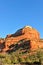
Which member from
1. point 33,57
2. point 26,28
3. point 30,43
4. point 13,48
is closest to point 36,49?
point 30,43

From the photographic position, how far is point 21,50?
68.6m

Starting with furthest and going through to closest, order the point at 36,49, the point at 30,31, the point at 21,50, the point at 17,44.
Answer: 1. the point at 30,31
2. the point at 17,44
3. the point at 21,50
4. the point at 36,49

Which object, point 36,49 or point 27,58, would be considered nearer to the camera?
point 27,58

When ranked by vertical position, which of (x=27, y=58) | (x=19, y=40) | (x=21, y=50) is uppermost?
(x=19, y=40)

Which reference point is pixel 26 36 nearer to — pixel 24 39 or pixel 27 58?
pixel 24 39

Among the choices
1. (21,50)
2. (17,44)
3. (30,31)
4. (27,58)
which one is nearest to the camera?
(27,58)

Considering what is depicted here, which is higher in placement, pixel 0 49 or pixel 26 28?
pixel 26 28

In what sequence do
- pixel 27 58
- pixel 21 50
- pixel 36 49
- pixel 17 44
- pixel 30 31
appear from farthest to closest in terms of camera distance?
1. pixel 30 31
2. pixel 17 44
3. pixel 21 50
4. pixel 36 49
5. pixel 27 58

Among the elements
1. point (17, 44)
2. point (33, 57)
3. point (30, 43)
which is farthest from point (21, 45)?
point (33, 57)

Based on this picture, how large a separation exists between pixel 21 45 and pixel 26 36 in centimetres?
580

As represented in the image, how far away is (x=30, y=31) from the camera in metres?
78.8

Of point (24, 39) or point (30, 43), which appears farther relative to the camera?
point (24, 39)

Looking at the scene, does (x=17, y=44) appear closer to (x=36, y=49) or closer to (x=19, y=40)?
(x=19, y=40)

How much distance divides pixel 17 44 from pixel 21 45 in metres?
2.02
